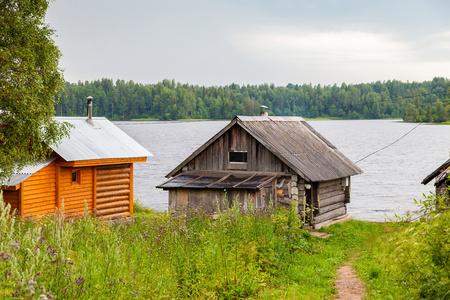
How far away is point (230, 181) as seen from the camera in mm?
22328

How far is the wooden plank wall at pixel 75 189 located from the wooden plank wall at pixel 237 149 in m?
4.73

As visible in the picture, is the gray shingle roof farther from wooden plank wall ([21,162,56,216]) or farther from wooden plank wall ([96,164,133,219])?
wooden plank wall ([21,162,56,216])

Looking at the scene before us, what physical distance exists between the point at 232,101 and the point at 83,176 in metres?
133

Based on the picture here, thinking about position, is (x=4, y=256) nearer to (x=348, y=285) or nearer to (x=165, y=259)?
(x=165, y=259)

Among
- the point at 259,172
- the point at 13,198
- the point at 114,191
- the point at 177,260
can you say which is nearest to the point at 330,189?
the point at 259,172

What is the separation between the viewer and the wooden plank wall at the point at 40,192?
20641 mm

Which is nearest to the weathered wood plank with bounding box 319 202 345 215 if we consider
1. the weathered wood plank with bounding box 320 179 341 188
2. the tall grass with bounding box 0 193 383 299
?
the weathered wood plank with bounding box 320 179 341 188

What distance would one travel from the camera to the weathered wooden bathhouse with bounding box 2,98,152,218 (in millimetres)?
20766

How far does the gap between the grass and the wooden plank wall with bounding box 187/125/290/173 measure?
22.2 ft

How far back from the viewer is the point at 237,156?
24.0 m

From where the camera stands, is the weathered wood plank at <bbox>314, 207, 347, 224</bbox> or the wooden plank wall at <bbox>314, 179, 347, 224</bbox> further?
the wooden plank wall at <bbox>314, 179, 347, 224</bbox>

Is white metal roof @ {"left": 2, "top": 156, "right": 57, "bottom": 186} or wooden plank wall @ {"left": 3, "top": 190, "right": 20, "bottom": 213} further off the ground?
white metal roof @ {"left": 2, "top": 156, "right": 57, "bottom": 186}

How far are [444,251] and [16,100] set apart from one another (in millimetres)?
14605

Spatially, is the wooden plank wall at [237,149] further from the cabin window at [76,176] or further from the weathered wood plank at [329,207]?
the cabin window at [76,176]
